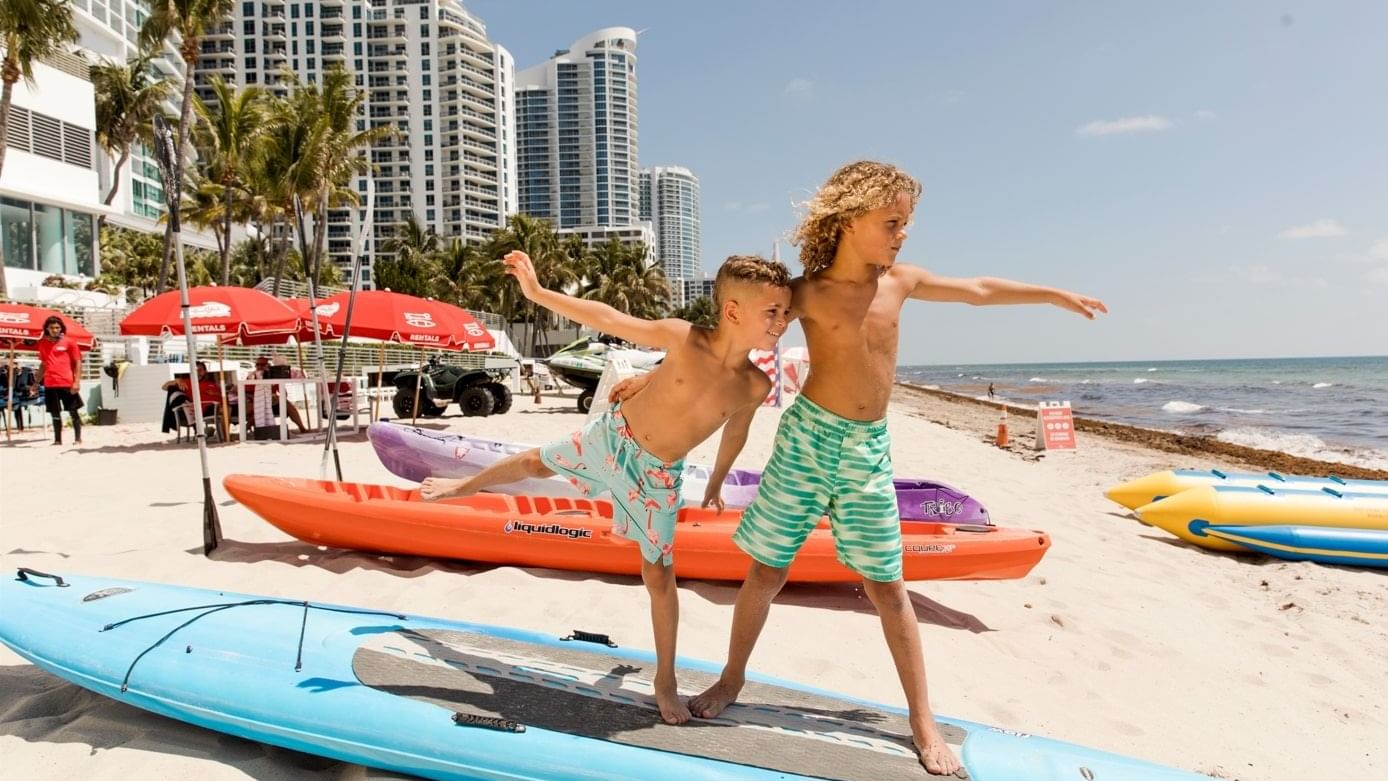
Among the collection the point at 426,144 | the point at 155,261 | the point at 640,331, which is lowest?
the point at 640,331

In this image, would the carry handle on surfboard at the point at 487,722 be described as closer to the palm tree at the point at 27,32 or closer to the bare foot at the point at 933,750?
the bare foot at the point at 933,750

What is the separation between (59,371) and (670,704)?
12.7 m

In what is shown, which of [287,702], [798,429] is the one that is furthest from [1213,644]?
[287,702]

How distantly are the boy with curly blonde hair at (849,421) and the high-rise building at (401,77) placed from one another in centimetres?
9259

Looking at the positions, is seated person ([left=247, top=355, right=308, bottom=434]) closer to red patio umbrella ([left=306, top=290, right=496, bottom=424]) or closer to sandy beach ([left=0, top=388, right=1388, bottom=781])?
red patio umbrella ([left=306, top=290, right=496, bottom=424])

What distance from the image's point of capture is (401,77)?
92.2 m

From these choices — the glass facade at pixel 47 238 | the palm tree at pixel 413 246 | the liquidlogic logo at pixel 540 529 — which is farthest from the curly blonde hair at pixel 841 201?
the palm tree at pixel 413 246

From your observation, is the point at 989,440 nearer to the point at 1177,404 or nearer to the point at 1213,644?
the point at 1213,644

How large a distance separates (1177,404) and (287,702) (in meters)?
36.7

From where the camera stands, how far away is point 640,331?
271 cm

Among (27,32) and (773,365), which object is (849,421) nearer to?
(773,365)

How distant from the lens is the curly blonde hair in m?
2.58

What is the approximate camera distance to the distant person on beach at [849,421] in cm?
260

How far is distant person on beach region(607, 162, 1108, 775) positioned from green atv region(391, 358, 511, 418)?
14.0 meters
